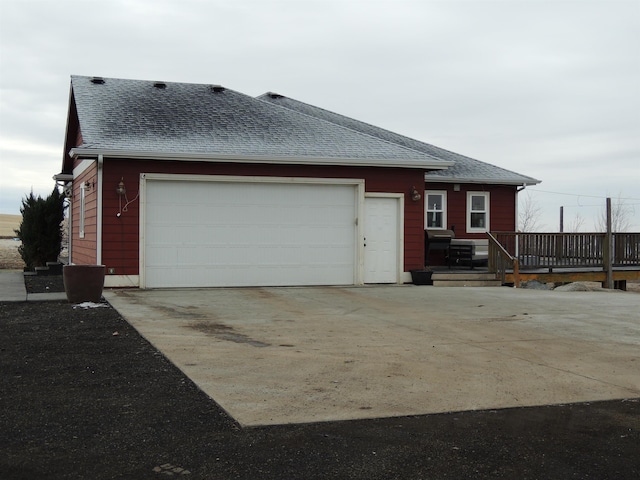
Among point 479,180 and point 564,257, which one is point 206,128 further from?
point 564,257

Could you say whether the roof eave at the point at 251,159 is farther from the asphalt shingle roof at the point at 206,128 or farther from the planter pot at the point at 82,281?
the planter pot at the point at 82,281

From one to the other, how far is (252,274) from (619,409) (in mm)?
10731

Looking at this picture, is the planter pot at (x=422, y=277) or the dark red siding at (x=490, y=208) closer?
the planter pot at (x=422, y=277)

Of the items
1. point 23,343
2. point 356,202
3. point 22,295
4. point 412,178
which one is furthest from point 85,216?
point 23,343

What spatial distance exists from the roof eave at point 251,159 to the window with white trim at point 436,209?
369cm

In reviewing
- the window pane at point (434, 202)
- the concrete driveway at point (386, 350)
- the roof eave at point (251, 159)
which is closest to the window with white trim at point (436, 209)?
the window pane at point (434, 202)

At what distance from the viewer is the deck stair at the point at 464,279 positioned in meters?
16.5

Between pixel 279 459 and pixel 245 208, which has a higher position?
pixel 245 208

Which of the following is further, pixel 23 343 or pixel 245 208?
pixel 245 208

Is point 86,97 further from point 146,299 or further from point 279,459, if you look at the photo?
point 279,459

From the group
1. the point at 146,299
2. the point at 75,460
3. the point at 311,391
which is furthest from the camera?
the point at 146,299

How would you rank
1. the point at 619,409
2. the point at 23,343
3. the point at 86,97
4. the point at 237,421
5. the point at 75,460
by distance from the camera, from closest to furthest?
the point at 75,460 < the point at 237,421 < the point at 619,409 < the point at 23,343 < the point at 86,97

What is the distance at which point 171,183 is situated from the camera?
49.1 feet

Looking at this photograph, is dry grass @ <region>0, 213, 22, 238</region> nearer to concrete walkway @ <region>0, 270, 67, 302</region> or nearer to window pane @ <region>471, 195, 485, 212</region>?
concrete walkway @ <region>0, 270, 67, 302</region>
